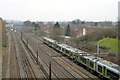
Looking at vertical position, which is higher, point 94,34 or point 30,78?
point 94,34

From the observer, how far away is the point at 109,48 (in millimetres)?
25359

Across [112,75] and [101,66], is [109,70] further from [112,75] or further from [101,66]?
[101,66]

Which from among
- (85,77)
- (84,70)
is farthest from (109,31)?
(85,77)

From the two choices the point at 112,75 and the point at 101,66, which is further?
the point at 101,66

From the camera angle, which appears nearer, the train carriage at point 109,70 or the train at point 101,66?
the train carriage at point 109,70

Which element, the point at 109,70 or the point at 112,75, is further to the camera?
the point at 109,70

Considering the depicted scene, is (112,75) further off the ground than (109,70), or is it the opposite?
(109,70)

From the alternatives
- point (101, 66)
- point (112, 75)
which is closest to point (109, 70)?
point (112, 75)

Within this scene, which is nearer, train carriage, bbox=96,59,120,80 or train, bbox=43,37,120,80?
train carriage, bbox=96,59,120,80

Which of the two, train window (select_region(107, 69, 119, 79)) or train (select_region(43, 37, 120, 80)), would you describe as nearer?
train window (select_region(107, 69, 119, 79))

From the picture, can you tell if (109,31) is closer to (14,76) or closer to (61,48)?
(61,48)

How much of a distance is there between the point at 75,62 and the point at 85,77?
17.3ft

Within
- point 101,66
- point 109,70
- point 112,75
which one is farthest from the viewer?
point 101,66

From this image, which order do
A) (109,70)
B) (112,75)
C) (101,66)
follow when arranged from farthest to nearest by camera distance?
(101,66), (109,70), (112,75)
